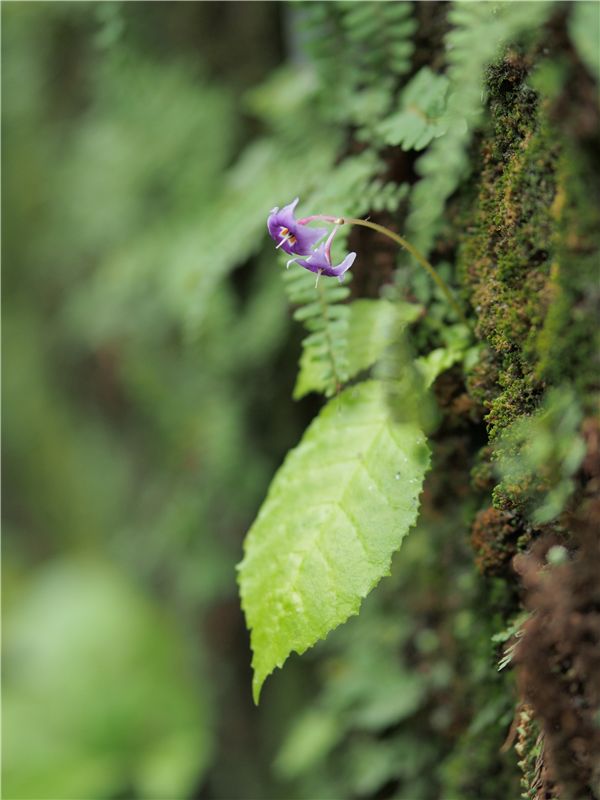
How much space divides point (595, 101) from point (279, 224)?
416 mm

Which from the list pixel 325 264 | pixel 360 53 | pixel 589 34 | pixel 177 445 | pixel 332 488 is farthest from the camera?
pixel 177 445

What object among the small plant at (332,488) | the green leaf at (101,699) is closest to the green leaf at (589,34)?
the small plant at (332,488)

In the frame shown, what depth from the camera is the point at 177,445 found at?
272cm

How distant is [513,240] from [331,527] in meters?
0.50

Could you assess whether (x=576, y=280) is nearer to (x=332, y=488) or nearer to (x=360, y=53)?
(x=332, y=488)

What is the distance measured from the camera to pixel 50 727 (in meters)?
3.08

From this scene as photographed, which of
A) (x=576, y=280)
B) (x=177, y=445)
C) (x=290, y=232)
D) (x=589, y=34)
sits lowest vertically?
(x=576, y=280)

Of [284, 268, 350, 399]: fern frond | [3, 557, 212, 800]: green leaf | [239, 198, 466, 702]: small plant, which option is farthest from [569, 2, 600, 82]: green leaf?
[3, 557, 212, 800]: green leaf

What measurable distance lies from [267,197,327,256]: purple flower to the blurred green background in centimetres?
34

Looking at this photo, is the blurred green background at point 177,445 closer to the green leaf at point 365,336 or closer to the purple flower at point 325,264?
the green leaf at point 365,336

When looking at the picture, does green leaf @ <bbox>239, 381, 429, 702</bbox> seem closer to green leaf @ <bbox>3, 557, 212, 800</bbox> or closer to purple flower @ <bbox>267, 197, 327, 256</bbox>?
purple flower @ <bbox>267, 197, 327, 256</bbox>

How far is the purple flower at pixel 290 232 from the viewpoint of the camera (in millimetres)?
1040

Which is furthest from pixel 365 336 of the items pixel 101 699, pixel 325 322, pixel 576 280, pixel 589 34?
pixel 101 699

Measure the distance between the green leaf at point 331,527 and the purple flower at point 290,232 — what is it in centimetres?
29
